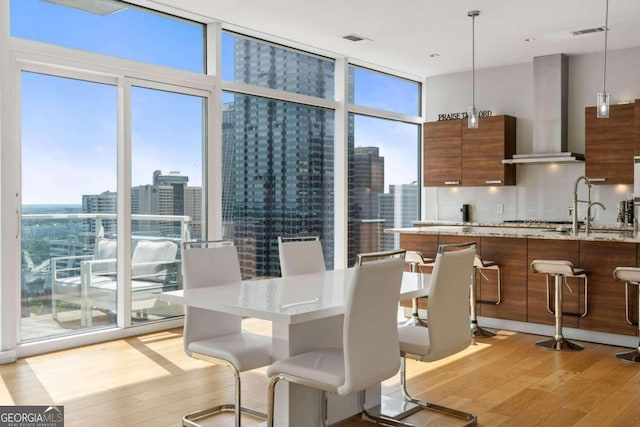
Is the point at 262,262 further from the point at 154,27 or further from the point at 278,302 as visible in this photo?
the point at 278,302

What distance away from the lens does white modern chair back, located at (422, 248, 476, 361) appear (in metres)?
3.12

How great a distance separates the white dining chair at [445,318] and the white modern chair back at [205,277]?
101 centimetres

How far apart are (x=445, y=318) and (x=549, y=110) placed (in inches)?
198

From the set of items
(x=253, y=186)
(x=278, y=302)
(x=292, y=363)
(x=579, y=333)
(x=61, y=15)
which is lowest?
(x=579, y=333)

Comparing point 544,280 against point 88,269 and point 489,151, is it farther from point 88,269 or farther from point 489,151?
point 88,269

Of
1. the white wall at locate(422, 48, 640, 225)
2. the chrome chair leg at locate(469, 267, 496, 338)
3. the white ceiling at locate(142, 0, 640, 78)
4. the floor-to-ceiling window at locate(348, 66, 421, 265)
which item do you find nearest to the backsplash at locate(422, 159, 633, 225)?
the white wall at locate(422, 48, 640, 225)

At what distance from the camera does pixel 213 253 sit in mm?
3584

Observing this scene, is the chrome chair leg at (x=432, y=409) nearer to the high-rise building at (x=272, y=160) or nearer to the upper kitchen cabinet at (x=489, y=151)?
the high-rise building at (x=272, y=160)

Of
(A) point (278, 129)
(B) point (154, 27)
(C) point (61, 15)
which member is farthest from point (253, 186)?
(C) point (61, 15)

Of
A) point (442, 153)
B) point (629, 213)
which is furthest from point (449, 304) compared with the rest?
point (442, 153)

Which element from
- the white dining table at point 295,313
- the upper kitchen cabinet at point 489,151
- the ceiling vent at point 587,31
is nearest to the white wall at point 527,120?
the upper kitchen cabinet at point 489,151

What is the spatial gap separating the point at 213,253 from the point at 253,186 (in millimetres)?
2920

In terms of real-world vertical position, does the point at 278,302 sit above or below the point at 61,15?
below

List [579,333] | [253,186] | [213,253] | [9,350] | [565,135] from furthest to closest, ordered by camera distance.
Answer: [565,135], [253,186], [579,333], [9,350], [213,253]
